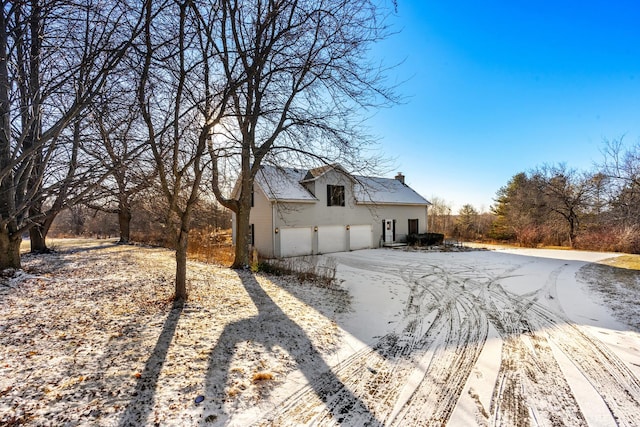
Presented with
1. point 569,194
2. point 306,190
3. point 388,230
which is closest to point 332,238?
point 306,190

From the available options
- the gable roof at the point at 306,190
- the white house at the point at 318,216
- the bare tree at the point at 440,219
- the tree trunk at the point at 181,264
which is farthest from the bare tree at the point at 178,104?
the bare tree at the point at 440,219

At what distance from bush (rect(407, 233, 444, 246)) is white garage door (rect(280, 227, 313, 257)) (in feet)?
26.8

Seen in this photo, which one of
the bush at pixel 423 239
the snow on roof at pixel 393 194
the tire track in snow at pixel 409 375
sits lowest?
the tire track in snow at pixel 409 375

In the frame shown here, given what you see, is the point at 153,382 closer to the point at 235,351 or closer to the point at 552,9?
the point at 235,351

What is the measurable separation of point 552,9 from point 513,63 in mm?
2451

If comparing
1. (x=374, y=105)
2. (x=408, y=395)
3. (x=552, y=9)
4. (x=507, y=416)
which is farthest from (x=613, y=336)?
(x=552, y=9)

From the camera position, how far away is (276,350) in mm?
3957

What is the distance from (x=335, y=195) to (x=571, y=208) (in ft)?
67.3

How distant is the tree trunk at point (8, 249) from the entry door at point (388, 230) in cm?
1780

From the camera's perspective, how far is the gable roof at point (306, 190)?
566 inches

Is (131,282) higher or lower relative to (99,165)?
lower

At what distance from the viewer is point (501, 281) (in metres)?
9.20

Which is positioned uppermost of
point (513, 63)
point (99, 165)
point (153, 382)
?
point (513, 63)

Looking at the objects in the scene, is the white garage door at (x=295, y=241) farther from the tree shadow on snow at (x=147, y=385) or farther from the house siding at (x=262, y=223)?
the tree shadow on snow at (x=147, y=385)
